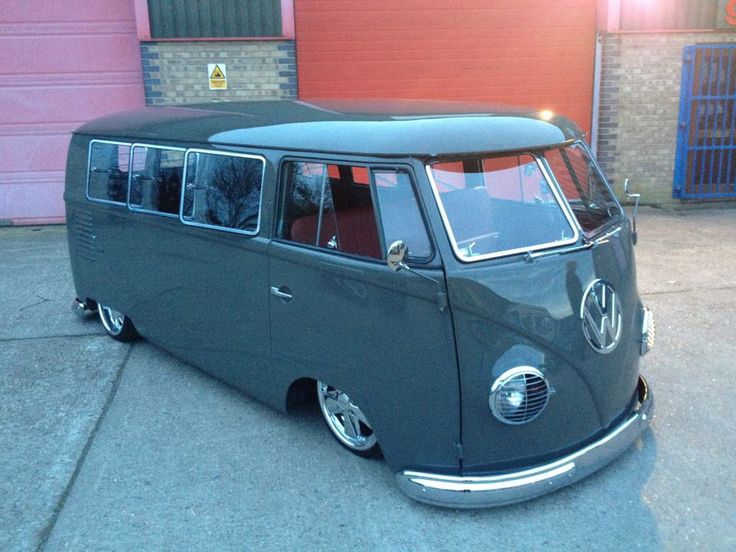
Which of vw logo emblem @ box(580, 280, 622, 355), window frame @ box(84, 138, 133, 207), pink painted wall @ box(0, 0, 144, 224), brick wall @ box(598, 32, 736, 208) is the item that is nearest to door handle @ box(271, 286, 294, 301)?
vw logo emblem @ box(580, 280, 622, 355)

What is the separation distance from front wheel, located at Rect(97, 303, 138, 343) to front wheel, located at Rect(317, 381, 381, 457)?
7.31ft

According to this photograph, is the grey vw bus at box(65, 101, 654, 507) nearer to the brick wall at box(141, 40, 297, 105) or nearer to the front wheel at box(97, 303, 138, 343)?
the front wheel at box(97, 303, 138, 343)

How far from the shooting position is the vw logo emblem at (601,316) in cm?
330

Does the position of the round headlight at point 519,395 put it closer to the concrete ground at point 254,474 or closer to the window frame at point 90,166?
the concrete ground at point 254,474

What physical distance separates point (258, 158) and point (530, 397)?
6.43ft

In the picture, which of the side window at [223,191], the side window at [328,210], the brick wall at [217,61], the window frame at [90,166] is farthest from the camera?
the brick wall at [217,61]

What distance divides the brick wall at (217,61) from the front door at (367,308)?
583cm

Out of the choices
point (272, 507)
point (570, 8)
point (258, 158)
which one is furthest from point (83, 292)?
point (570, 8)

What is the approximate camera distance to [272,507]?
3414 millimetres

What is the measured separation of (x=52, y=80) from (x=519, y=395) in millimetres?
8320

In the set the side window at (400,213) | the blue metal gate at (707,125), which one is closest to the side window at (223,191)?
the side window at (400,213)

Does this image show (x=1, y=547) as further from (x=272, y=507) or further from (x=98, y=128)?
(x=98, y=128)

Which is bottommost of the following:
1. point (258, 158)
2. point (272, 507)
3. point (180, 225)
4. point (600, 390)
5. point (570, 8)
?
point (272, 507)

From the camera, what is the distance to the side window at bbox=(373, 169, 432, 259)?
321 cm
